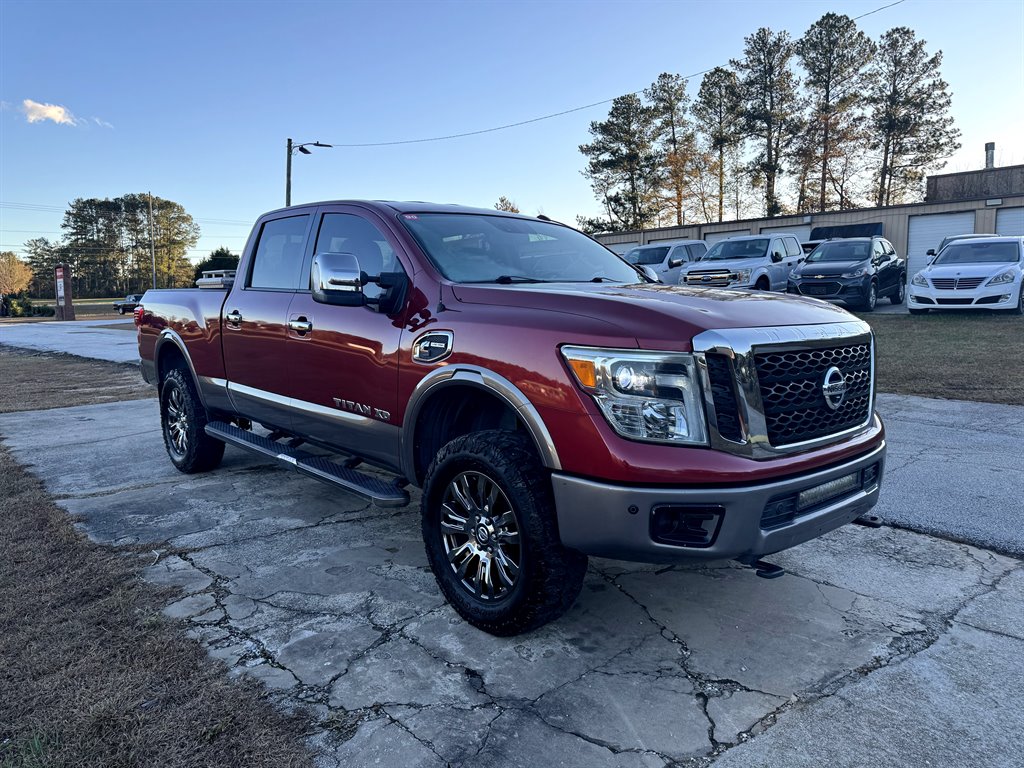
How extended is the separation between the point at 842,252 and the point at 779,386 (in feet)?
55.7

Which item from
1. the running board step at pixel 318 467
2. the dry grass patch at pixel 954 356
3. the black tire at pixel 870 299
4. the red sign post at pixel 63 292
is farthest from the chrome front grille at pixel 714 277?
the red sign post at pixel 63 292

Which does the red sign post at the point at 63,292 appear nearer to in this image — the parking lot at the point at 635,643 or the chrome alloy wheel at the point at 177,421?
the chrome alloy wheel at the point at 177,421

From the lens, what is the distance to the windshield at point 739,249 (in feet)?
58.4

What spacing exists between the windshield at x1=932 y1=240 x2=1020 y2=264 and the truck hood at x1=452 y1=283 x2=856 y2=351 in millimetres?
15209

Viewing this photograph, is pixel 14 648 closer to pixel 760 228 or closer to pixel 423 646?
pixel 423 646

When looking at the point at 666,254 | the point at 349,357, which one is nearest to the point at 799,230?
the point at 666,254

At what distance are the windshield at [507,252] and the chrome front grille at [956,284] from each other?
1362cm

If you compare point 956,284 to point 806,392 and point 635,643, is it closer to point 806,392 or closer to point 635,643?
point 806,392

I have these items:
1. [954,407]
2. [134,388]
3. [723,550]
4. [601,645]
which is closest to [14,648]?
[601,645]

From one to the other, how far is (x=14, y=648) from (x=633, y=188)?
158 feet

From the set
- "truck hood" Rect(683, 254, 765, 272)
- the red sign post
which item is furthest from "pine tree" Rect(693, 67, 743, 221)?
the red sign post

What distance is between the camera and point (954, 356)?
1085 cm

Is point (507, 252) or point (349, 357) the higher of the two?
point (507, 252)

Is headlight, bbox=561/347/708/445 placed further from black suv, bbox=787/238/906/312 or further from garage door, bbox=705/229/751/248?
garage door, bbox=705/229/751/248
